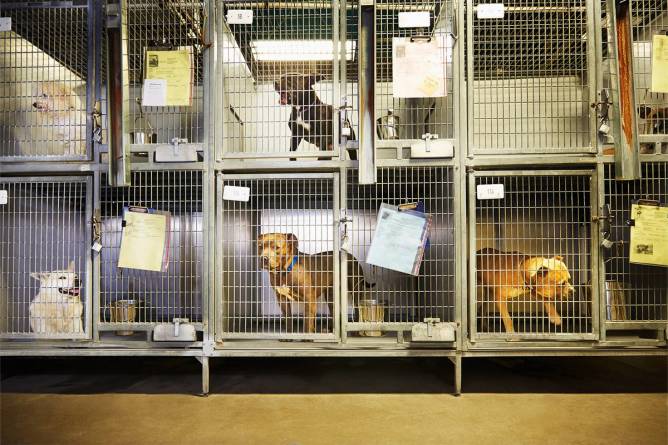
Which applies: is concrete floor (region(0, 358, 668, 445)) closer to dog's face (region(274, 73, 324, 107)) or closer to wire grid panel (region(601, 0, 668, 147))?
wire grid panel (region(601, 0, 668, 147))

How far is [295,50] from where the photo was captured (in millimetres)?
2379

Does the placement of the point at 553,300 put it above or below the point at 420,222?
below

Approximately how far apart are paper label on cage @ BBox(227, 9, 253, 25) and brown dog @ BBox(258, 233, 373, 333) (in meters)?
1.15

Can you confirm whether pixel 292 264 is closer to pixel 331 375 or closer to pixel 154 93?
pixel 331 375

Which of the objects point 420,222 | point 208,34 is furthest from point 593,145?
point 208,34

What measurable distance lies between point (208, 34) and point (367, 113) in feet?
3.18

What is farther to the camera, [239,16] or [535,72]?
[535,72]

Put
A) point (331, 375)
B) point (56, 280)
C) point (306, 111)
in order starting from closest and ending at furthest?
1. point (56, 280)
2. point (306, 111)
3. point (331, 375)

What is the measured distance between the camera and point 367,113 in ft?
6.24

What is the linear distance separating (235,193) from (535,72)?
2026mm

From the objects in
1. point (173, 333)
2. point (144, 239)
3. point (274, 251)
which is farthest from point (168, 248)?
point (274, 251)

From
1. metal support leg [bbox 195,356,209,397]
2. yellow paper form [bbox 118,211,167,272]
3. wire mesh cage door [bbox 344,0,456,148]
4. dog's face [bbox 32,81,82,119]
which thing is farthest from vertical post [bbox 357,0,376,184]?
dog's face [bbox 32,81,82,119]

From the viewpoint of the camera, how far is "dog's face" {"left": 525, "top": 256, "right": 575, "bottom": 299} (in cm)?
201

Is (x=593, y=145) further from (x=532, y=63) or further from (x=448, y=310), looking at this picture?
(x=448, y=310)
